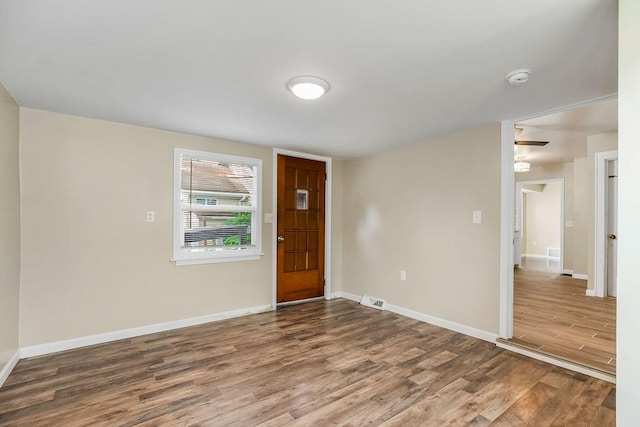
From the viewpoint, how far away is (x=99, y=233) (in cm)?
312

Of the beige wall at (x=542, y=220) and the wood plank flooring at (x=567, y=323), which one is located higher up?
the beige wall at (x=542, y=220)

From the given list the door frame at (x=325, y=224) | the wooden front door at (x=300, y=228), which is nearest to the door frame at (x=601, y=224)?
the door frame at (x=325, y=224)

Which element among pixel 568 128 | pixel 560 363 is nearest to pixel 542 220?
pixel 568 128

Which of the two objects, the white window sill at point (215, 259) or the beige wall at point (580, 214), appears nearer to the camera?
the white window sill at point (215, 259)

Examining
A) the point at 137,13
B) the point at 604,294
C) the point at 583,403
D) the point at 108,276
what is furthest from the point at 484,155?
the point at 108,276

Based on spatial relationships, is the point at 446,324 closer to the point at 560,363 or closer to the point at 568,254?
the point at 560,363

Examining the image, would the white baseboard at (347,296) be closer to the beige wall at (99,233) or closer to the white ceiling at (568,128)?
the beige wall at (99,233)

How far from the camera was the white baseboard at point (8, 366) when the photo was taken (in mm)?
2340

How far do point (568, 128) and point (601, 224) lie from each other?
1.74m

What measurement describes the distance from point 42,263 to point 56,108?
1.40 m

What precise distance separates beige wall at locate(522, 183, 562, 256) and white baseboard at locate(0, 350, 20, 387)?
11.8 m

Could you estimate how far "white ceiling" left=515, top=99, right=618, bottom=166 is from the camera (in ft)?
11.2

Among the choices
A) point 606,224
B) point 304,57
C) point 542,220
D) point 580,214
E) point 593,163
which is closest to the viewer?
point 304,57

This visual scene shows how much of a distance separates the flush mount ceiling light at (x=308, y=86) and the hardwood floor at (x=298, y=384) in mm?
2165
